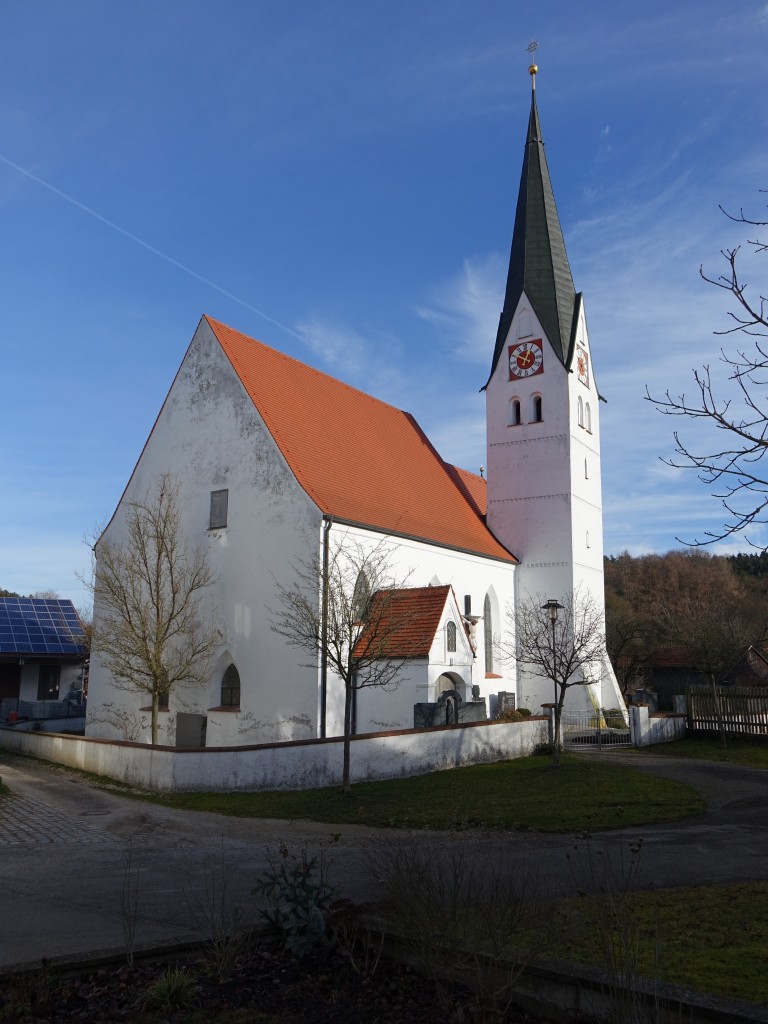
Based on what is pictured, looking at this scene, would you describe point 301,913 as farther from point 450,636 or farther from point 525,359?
point 525,359

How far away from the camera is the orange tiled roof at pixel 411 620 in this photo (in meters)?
19.2

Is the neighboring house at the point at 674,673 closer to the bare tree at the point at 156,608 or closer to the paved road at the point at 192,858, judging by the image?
the bare tree at the point at 156,608

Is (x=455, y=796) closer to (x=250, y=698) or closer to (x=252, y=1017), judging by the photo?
(x=250, y=698)

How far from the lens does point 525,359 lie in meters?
31.5

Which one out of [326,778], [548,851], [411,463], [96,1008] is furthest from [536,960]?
[411,463]

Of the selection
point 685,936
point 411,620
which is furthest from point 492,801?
point 685,936

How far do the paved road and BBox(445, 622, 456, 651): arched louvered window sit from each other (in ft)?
20.7

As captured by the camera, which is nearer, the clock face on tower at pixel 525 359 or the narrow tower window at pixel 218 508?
the narrow tower window at pixel 218 508

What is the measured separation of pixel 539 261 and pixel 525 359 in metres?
4.07

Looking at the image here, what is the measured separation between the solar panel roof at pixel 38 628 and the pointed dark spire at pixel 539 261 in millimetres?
19324

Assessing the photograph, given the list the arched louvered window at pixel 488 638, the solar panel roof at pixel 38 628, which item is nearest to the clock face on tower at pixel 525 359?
the arched louvered window at pixel 488 638

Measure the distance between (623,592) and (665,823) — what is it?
5340 cm

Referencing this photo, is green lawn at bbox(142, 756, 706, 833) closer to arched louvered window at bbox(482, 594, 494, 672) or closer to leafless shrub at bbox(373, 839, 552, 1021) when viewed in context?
leafless shrub at bbox(373, 839, 552, 1021)

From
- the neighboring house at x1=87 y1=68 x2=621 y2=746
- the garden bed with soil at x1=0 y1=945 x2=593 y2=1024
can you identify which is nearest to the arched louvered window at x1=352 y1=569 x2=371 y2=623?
the neighboring house at x1=87 y1=68 x2=621 y2=746
